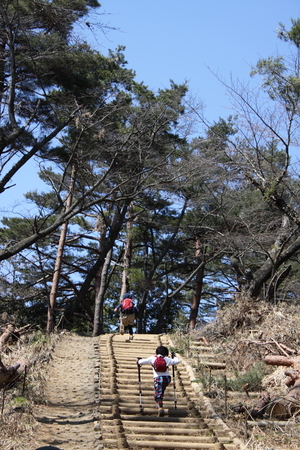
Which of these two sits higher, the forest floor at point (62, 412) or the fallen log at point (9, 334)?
the fallen log at point (9, 334)

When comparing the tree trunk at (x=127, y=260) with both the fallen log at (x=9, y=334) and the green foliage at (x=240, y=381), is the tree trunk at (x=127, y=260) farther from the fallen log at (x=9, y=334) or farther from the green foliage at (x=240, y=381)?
the green foliage at (x=240, y=381)

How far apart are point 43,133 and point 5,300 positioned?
9.94 meters

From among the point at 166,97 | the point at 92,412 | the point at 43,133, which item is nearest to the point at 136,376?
the point at 92,412

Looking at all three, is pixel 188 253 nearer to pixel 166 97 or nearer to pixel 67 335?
pixel 166 97

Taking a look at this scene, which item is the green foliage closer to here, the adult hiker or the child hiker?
the child hiker

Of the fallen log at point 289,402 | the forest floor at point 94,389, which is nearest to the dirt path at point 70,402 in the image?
the forest floor at point 94,389

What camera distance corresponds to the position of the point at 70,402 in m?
8.55

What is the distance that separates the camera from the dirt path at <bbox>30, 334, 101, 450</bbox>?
261 inches

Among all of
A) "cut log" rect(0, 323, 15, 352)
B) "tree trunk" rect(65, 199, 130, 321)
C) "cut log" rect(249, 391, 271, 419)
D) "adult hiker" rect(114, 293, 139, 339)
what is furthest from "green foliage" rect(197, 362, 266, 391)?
"tree trunk" rect(65, 199, 130, 321)

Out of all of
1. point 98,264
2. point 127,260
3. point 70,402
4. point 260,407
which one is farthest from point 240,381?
point 127,260

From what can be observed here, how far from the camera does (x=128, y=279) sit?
24297 millimetres

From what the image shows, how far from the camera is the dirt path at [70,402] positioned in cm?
663

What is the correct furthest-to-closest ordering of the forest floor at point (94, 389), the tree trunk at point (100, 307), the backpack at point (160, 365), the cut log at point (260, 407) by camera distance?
1. the tree trunk at point (100, 307)
2. the backpack at point (160, 365)
3. the cut log at point (260, 407)
4. the forest floor at point (94, 389)

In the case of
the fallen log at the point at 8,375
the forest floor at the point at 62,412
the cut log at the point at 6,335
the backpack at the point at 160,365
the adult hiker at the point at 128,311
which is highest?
the adult hiker at the point at 128,311
